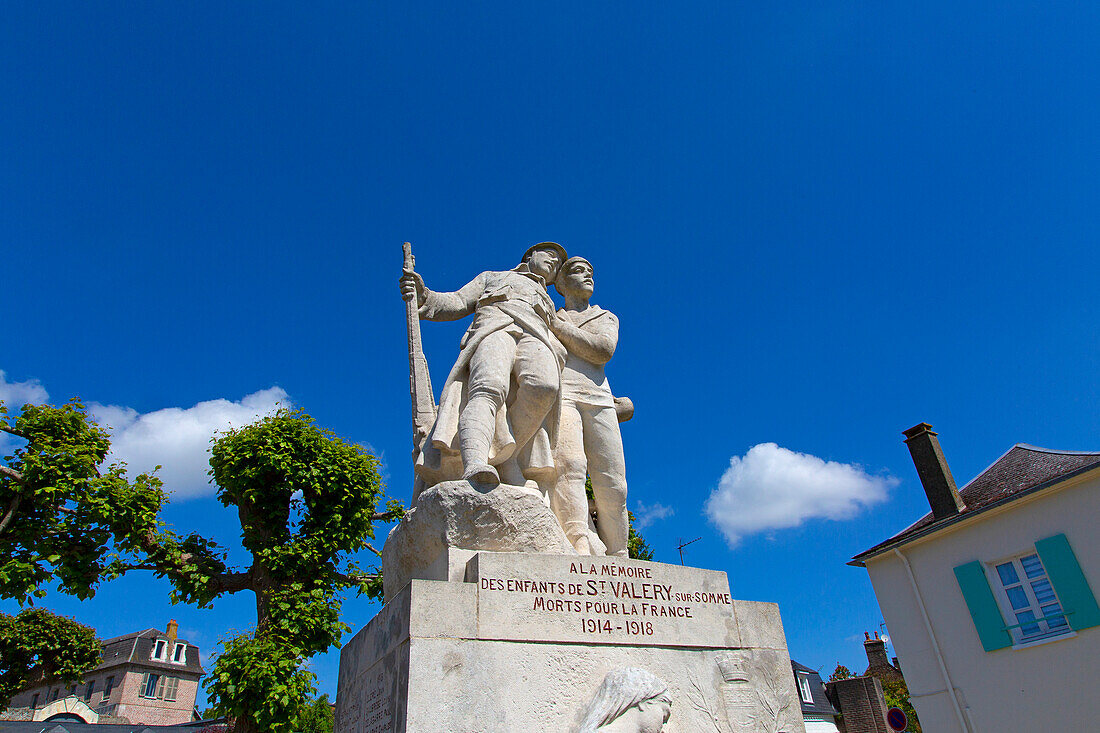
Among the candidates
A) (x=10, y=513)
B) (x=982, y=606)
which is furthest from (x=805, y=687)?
(x=10, y=513)

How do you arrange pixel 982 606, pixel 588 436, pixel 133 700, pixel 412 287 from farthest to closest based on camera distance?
pixel 133 700 → pixel 982 606 → pixel 412 287 → pixel 588 436

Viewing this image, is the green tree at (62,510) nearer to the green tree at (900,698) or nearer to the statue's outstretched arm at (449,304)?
the statue's outstretched arm at (449,304)

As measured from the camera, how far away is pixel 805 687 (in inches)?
1190

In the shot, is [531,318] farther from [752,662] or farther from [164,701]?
[164,701]

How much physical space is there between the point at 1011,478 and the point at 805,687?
1841 centimetres

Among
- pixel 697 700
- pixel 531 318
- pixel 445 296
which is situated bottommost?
pixel 697 700

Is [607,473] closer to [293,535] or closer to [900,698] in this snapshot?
[293,535]

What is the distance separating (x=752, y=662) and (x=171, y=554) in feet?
39.8

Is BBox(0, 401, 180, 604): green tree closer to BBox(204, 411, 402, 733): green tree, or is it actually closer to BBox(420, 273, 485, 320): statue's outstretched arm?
BBox(204, 411, 402, 733): green tree

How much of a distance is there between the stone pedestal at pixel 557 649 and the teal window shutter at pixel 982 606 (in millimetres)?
12120

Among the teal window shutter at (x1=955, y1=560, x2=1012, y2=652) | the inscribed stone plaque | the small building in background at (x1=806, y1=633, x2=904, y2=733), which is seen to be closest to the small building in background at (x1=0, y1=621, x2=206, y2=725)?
the small building in background at (x1=806, y1=633, x2=904, y2=733)

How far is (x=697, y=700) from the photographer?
3896mm

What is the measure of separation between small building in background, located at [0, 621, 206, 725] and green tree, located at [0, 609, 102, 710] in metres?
21.7

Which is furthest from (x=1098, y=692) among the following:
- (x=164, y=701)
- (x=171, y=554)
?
(x=164, y=701)
